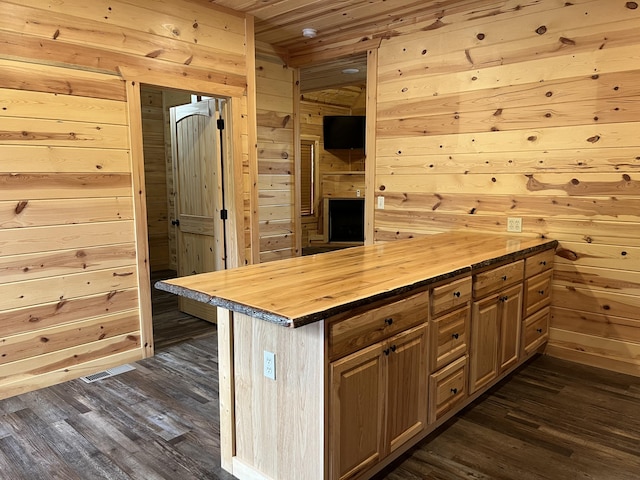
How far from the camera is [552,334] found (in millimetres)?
3533

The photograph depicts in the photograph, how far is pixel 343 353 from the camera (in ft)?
5.76

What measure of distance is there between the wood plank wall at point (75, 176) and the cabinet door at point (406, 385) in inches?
88.2

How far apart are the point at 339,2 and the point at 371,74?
792mm

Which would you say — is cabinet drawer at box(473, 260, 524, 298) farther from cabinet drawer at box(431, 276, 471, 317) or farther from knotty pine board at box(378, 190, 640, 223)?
knotty pine board at box(378, 190, 640, 223)

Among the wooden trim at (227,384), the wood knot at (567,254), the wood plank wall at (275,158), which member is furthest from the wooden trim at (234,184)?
the wood knot at (567,254)

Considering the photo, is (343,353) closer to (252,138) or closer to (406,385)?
(406,385)

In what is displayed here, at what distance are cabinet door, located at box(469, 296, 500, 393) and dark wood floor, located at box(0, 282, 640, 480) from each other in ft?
0.62

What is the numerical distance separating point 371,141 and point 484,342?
2306 mm

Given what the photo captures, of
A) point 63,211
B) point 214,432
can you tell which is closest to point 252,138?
point 63,211

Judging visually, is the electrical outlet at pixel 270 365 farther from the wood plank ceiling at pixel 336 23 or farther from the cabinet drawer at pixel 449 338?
the wood plank ceiling at pixel 336 23

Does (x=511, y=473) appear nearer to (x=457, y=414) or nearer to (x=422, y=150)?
(x=457, y=414)

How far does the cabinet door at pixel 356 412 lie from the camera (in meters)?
1.74

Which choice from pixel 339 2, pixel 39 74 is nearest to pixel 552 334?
pixel 339 2

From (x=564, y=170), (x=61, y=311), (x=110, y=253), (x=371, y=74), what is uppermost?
(x=371, y=74)
